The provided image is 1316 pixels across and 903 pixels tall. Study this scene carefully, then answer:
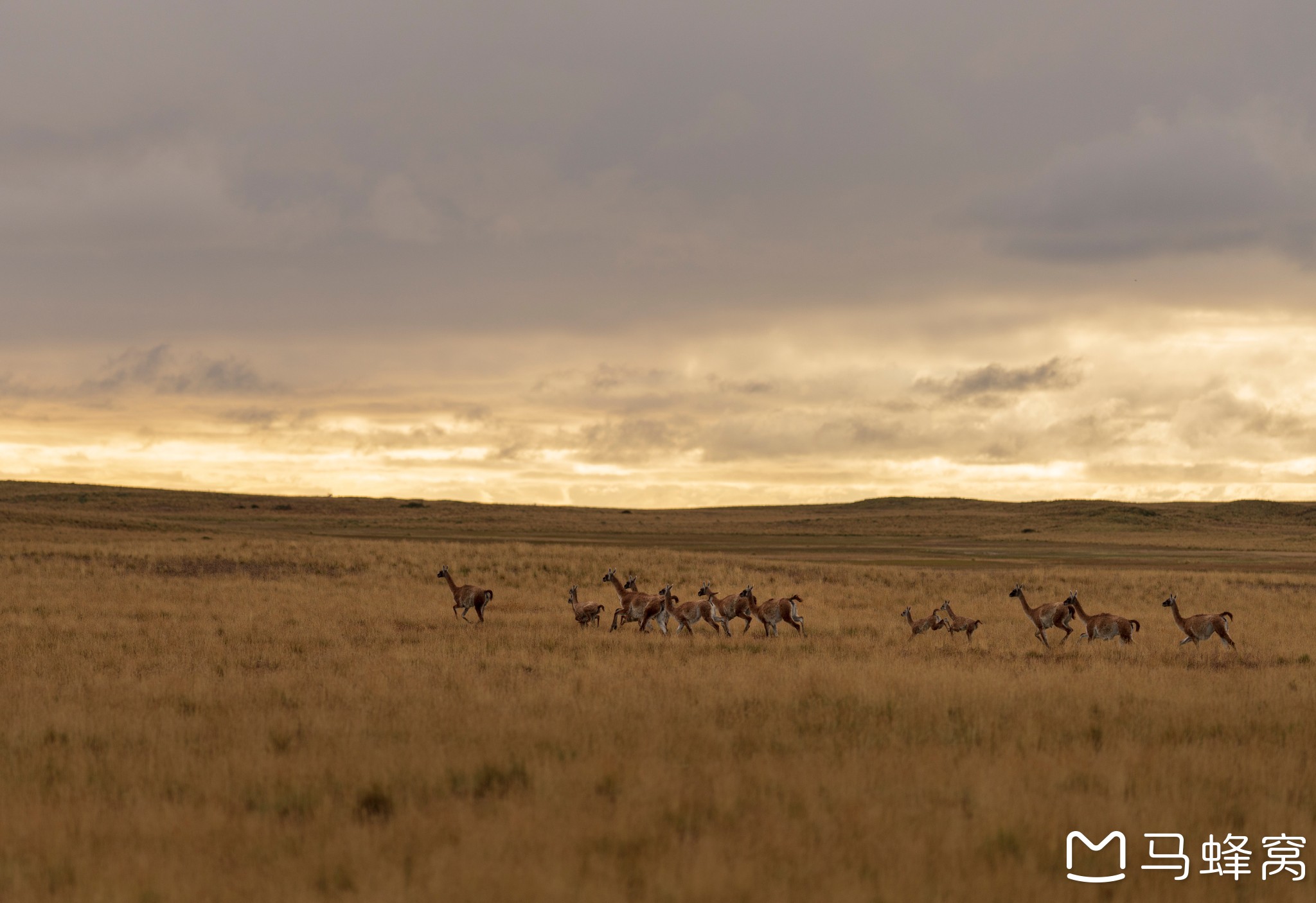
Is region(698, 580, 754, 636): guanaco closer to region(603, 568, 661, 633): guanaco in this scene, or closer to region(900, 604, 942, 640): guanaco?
region(603, 568, 661, 633): guanaco

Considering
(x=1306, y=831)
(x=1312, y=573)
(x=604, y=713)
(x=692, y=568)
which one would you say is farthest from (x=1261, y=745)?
(x=1312, y=573)

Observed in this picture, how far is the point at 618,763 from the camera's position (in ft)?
31.6

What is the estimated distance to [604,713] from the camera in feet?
39.5

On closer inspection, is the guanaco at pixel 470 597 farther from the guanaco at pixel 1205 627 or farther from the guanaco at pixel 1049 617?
the guanaco at pixel 1205 627

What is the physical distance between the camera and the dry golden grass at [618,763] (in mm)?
7094

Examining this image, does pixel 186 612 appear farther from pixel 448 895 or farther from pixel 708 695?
pixel 448 895

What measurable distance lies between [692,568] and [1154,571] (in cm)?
2109

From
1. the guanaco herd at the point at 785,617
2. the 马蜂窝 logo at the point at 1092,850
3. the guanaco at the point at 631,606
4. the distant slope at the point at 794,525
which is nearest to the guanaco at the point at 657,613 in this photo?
the guanaco herd at the point at 785,617

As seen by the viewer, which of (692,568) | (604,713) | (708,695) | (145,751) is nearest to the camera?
(145,751)

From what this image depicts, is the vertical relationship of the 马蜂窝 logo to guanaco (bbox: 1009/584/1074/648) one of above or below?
below

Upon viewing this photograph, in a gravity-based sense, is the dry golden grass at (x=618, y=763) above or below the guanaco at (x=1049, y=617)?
below

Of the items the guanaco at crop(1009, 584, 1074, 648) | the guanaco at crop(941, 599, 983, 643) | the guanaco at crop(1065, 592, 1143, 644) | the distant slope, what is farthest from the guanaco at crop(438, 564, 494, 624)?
the distant slope

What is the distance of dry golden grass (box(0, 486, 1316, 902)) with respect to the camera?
7.09 meters

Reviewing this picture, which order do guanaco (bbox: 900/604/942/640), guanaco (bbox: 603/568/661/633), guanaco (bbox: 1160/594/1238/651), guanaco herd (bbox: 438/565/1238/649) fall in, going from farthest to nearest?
guanaco (bbox: 900/604/942/640) → guanaco (bbox: 603/568/661/633) → guanaco herd (bbox: 438/565/1238/649) → guanaco (bbox: 1160/594/1238/651)
